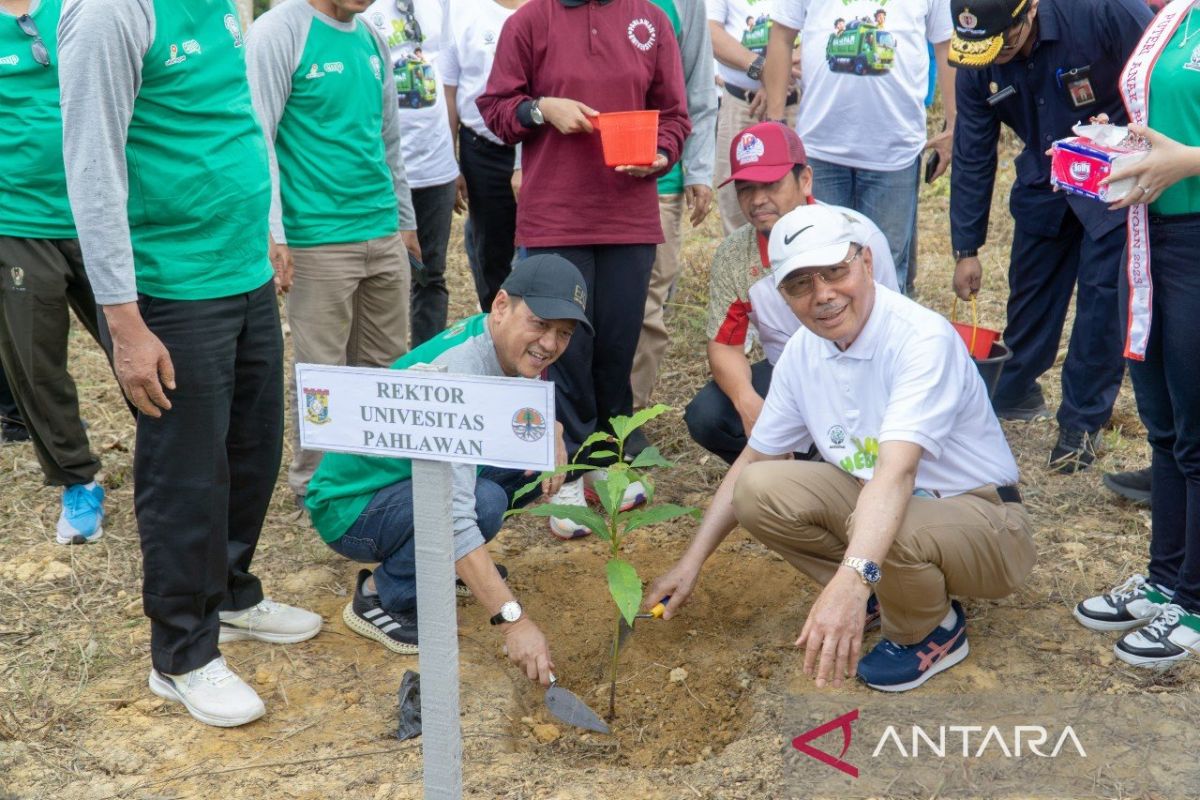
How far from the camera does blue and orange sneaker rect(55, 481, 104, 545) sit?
3988 mm

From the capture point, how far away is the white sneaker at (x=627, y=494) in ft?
13.3

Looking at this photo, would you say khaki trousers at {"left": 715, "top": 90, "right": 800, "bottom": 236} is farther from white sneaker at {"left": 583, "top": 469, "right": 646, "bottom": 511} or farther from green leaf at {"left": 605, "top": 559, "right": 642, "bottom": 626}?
green leaf at {"left": 605, "top": 559, "right": 642, "bottom": 626}

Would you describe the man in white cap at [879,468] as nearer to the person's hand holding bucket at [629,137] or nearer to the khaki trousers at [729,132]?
the person's hand holding bucket at [629,137]

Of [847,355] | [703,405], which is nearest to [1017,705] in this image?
[847,355]

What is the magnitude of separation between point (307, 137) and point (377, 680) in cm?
168

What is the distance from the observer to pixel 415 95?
4859 millimetres

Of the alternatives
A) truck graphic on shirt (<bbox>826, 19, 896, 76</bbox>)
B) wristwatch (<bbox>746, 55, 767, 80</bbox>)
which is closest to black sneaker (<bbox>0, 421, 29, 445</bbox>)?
wristwatch (<bbox>746, 55, 767, 80</bbox>)

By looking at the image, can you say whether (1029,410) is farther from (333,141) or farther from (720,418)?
(333,141)

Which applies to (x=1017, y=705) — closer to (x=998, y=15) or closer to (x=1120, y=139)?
(x=1120, y=139)


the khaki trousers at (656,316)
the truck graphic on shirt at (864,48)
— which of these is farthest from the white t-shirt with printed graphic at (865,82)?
the khaki trousers at (656,316)

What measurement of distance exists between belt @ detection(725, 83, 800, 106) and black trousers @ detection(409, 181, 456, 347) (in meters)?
1.46

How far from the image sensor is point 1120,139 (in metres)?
3.08

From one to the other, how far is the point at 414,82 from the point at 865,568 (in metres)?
3.15

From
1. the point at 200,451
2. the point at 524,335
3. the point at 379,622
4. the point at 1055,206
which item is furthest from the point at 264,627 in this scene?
the point at 1055,206
